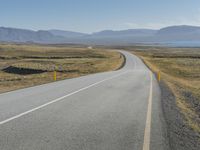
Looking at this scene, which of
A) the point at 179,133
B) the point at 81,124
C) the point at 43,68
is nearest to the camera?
the point at 179,133

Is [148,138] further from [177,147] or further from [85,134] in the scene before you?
[85,134]

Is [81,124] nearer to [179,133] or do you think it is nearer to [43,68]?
[179,133]

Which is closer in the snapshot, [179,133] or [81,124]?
[179,133]

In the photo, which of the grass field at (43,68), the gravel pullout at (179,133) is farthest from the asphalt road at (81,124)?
the grass field at (43,68)

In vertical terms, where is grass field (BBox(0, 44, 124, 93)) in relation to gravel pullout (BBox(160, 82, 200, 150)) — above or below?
below

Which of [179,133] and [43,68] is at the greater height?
[179,133]

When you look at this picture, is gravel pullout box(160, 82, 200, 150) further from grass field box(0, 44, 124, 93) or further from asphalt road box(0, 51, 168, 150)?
grass field box(0, 44, 124, 93)

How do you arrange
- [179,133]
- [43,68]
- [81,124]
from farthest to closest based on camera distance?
[43,68] → [81,124] → [179,133]

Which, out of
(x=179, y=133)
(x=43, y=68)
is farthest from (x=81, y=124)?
(x=43, y=68)

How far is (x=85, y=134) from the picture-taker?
Answer: 6.89 metres

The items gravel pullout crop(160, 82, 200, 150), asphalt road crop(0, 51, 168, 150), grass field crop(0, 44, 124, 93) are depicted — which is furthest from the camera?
grass field crop(0, 44, 124, 93)

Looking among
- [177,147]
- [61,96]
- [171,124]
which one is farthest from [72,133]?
[61,96]

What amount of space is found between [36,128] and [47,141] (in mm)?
1159

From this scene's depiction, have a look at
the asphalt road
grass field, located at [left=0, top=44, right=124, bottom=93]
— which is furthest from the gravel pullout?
grass field, located at [left=0, top=44, right=124, bottom=93]
